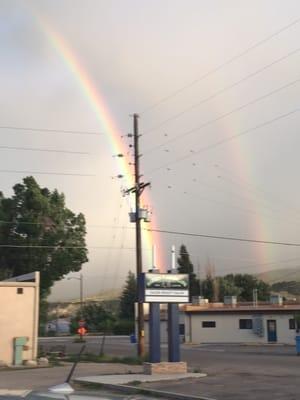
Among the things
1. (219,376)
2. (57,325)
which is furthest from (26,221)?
(57,325)

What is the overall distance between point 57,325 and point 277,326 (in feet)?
200

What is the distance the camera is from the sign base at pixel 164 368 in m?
22.4

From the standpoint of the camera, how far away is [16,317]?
33.6 m

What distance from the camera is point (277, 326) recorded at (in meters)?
61.0

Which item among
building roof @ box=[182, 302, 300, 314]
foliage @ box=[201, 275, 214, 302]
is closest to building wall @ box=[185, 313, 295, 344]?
building roof @ box=[182, 302, 300, 314]

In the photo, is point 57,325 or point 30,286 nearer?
point 30,286

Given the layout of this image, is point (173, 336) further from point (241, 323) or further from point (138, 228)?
point (241, 323)

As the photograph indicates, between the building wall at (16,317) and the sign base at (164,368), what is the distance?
40.3 ft

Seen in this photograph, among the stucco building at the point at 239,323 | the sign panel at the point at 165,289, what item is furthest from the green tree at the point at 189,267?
the sign panel at the point at 165,289

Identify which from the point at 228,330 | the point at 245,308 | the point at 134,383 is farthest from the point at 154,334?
the point at 228,330

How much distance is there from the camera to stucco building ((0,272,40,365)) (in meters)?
32.7

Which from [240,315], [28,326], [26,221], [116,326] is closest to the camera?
[28,326]

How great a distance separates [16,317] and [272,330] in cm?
3435

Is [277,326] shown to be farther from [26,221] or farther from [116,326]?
[116,326]
